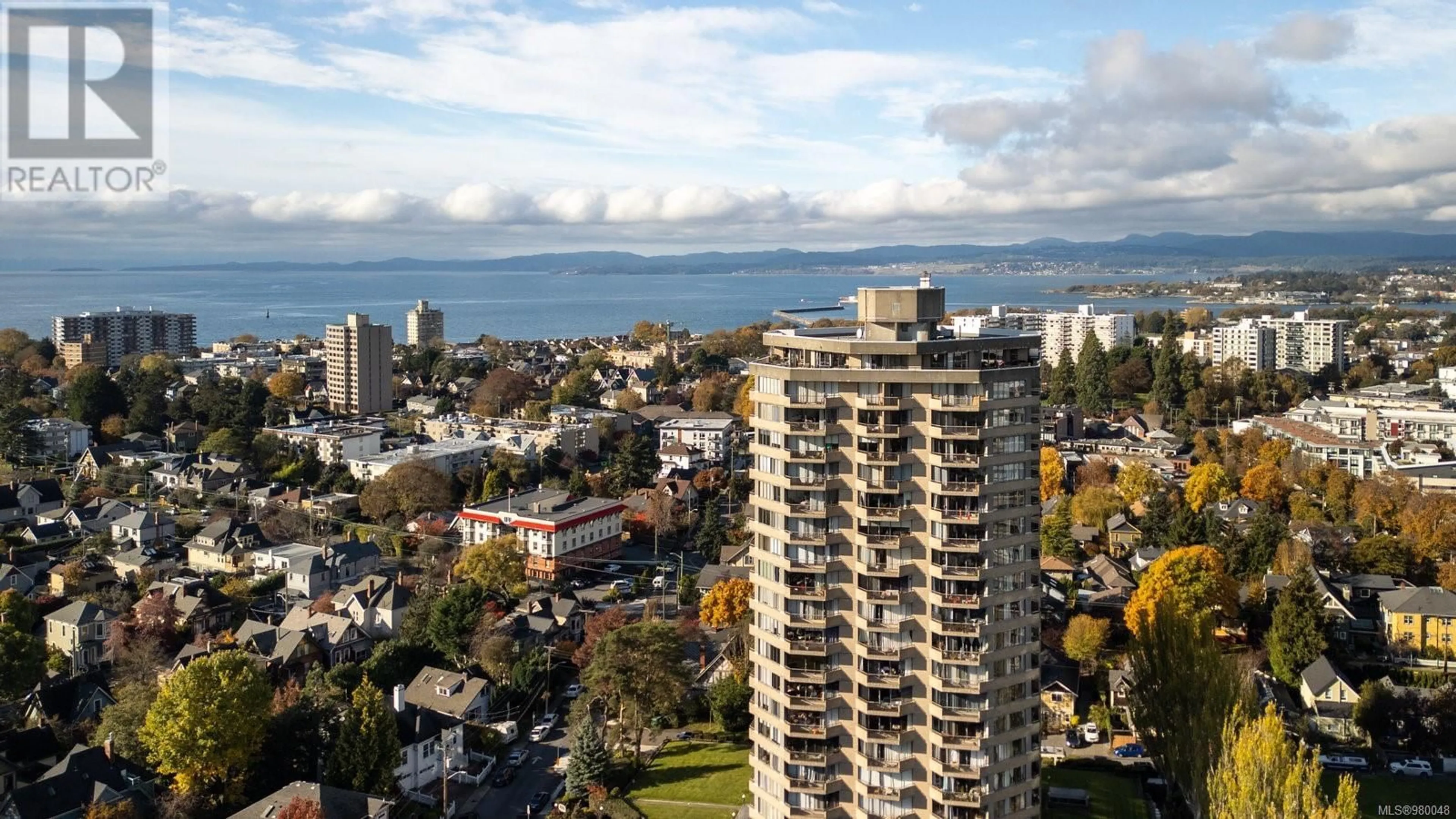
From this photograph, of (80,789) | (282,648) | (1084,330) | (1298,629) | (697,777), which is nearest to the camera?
(80,789)

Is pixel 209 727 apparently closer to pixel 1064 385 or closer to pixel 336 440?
pixel 336 440

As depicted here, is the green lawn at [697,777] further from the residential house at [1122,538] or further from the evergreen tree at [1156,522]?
the residential house at [1122,538]

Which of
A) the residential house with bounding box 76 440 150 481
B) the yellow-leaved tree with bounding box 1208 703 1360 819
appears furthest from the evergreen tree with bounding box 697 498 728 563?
the residential house with bounding box 76 440 150 481

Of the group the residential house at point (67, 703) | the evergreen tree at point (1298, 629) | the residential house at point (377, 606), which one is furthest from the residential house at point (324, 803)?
the evergreen tree at point (1298, 629)

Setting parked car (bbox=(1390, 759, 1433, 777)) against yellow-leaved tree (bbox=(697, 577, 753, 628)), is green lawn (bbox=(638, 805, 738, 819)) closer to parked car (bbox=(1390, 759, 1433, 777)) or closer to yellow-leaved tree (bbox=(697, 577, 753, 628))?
yellow-leaved tree (bbox=(697, 577, 753, 628))

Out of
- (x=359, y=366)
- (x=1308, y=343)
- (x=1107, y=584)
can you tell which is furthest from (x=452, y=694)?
(x=1308, y=343)

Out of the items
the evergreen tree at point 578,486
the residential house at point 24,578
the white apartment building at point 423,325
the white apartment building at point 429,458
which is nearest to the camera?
the residential house at point 24,578
